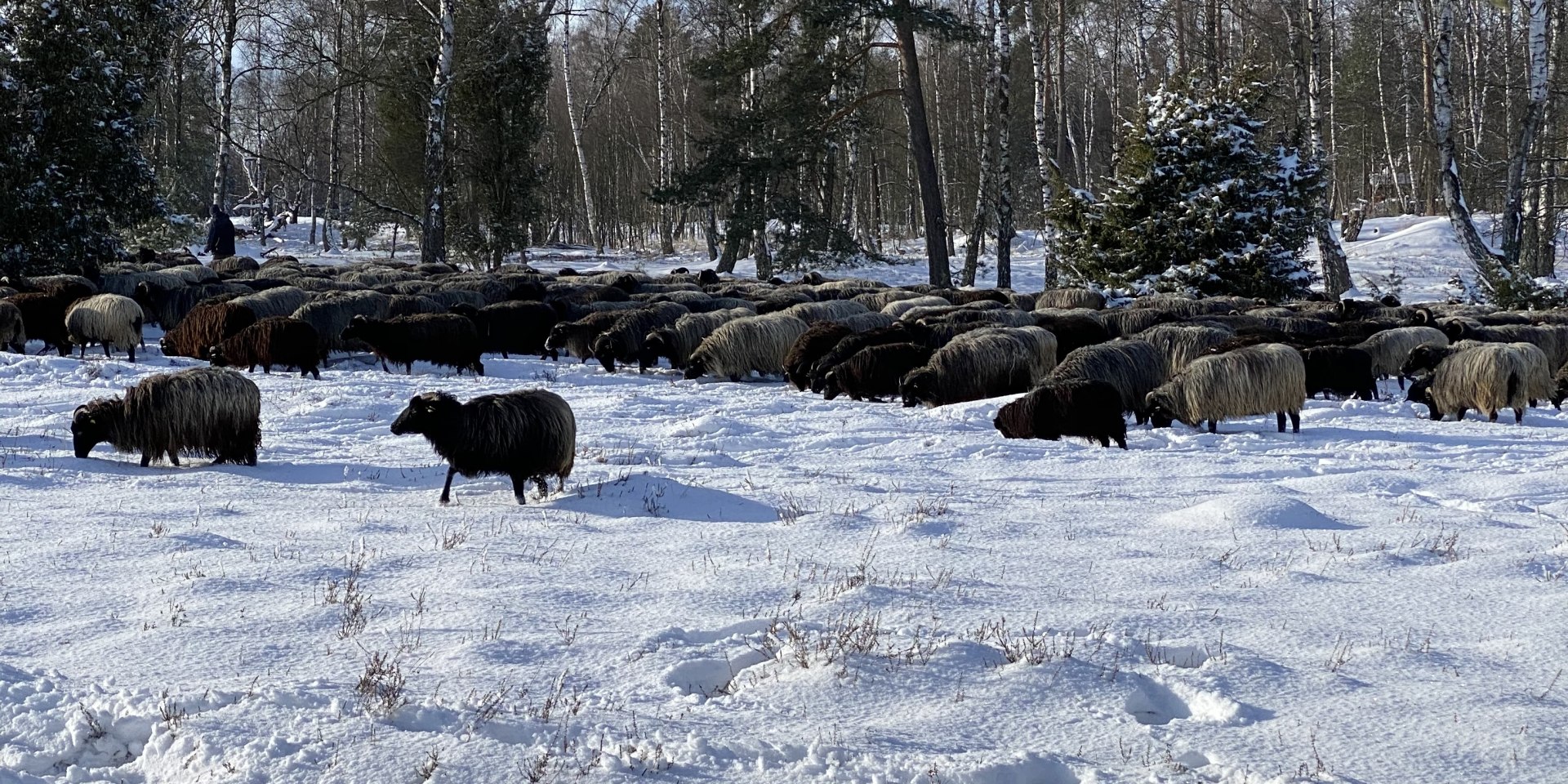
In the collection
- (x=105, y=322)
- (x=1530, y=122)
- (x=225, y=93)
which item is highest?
(x=225, y=93)

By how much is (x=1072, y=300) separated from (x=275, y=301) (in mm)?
12329

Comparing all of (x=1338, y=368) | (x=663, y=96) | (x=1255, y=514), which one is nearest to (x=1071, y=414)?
(x=1255, y=514)

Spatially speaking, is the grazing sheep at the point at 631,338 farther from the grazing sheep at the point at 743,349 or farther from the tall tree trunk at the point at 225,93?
the tall tree trunk at the point at 225,93

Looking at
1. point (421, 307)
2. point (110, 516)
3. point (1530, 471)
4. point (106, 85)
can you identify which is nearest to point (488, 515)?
point (110, 516)

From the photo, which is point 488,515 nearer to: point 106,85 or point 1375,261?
point 106,85

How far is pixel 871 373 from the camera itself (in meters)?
14.4

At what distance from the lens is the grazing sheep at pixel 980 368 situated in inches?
539

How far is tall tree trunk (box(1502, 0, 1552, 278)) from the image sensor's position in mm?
20531

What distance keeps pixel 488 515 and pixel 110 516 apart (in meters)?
1.88

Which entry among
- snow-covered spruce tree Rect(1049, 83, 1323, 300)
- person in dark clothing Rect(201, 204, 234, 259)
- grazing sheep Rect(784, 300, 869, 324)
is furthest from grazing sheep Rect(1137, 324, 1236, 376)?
person in dark clothing Rect(201, 204, 234, 259)

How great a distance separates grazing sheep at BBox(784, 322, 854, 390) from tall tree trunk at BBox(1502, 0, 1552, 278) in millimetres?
12768

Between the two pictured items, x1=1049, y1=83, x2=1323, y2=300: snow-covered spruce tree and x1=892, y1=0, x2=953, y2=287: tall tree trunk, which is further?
x1=892, y1=0, x2=953, y2=287: tall tree trunk

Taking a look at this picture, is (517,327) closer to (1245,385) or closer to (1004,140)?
(1245,385)

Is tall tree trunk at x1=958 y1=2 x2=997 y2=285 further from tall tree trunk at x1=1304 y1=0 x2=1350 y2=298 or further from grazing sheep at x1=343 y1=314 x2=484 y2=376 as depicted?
grazing sheep at x1=343 y1=314 x2=484 y2=376
